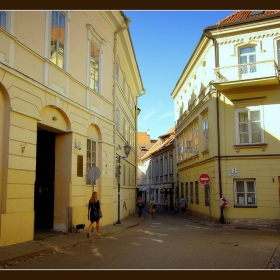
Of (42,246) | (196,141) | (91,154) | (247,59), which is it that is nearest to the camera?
(42,246)

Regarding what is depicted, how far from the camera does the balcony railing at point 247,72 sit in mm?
20422

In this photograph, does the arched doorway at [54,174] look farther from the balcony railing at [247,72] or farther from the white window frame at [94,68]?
the balcony railing at [247,72]

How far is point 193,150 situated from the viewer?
28578mm

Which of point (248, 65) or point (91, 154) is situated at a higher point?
point (248, 65)

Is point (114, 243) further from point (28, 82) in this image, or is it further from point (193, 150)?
point (193, 150)

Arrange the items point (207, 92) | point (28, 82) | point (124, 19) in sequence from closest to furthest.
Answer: point (28, 82), point (124, 19), point (207, 92)

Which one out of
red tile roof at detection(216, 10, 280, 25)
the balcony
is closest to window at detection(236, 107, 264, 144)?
the balcony

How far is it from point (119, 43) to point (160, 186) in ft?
92.5

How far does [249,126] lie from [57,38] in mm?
12440

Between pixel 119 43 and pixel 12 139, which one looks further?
pixel 119 43

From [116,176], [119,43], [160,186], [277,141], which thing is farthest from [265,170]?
[160,186]

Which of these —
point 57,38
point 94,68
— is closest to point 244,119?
point 94,68

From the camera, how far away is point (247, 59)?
21.9 meters

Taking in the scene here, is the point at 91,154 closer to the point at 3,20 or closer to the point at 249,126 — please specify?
the point at 3,20
